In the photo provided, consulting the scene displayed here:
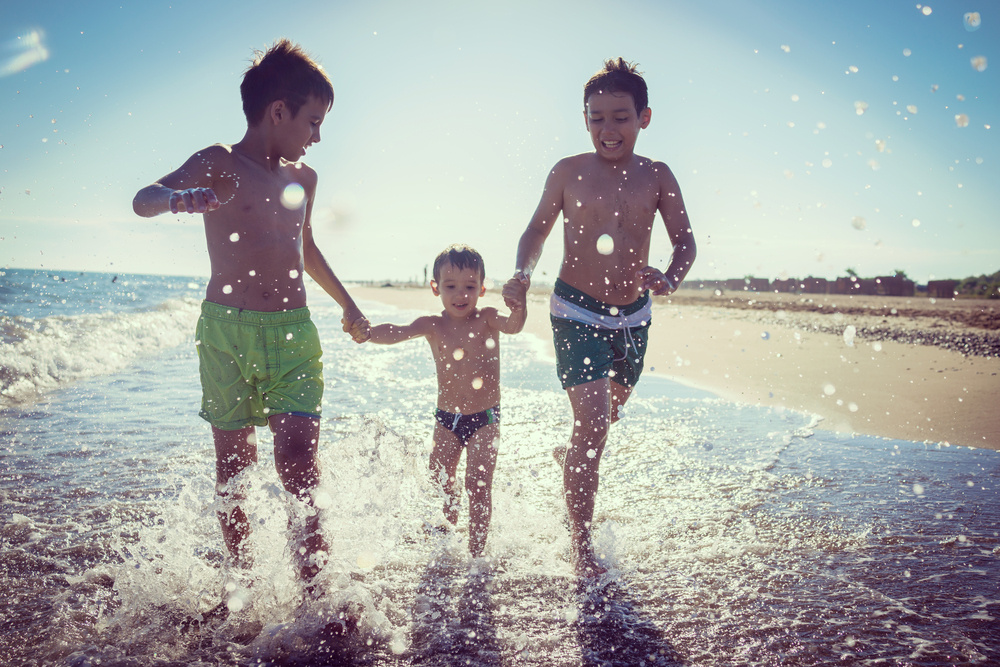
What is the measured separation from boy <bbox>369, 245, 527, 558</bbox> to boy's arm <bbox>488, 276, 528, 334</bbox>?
0.04 feet

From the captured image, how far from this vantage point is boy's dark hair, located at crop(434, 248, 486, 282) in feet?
10.4

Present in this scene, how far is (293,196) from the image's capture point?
8.36ft

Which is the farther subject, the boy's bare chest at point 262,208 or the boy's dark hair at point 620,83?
the boy's dark hair at point 620,83

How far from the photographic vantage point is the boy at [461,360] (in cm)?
319

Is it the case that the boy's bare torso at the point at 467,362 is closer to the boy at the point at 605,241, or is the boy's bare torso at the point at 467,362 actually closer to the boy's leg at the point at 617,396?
the boy at the point at 605,241

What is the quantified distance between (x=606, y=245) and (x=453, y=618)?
74.9 inches

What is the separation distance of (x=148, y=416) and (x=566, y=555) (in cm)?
399

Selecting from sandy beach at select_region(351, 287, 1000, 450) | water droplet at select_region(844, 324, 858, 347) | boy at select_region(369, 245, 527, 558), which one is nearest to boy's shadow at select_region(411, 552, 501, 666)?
boy at select_region(369, 245, 527, 558)

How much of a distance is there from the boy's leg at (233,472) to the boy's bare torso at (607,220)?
1749 mm

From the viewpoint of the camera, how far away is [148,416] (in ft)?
16.8

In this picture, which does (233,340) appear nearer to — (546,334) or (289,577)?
(289,577)

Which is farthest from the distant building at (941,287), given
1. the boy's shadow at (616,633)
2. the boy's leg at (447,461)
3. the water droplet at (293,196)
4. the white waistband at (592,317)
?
the water droplet at (293,196)

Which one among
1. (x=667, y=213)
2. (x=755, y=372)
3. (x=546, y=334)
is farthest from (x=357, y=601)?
(x=546, y=334)

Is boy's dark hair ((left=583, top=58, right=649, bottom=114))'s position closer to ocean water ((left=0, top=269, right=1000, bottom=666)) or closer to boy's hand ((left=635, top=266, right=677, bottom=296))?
boy's hand ((left=635, top=266, right=677, bottom=296))
